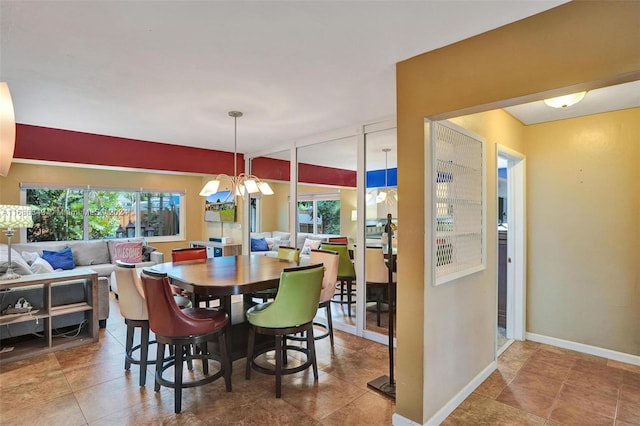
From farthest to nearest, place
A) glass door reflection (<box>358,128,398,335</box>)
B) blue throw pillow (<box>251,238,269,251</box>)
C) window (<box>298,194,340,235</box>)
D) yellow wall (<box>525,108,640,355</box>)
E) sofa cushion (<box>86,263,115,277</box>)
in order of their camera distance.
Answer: blue throw pillow (<box>251,238,269,251</box>), sofa cushion (<box>86,263,115,277</box>), window (<box>298,194,340,235</box>), glass door reflection (<box>358,128,398,335</box>), yellow wall (<box>525,108,640,355</box>)

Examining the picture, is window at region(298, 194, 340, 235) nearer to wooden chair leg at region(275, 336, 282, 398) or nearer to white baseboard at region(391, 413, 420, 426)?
wooden chair leg at region(275, 336, 282, 398)

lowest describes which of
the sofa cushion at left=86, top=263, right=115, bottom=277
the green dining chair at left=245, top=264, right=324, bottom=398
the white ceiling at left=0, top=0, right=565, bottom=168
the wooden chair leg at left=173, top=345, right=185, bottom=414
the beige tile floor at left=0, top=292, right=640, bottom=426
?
the beige tile floor at left=0, top=292, right=640, bottom=426

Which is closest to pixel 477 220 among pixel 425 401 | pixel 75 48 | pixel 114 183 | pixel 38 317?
pixel 425 401

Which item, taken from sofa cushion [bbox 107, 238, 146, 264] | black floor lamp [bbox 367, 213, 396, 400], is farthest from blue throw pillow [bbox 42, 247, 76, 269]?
black floor lamp [bbox 367, 213, 396, 400]

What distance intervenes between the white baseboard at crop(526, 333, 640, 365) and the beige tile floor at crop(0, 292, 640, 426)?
72mm

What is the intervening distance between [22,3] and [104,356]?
9.62 ft

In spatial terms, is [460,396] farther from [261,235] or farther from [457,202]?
[261,235]

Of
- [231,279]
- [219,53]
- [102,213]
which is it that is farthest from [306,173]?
[102,213]

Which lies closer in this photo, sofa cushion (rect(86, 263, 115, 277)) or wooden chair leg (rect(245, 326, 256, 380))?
wooden chair leg (rect(245, 326, 256, 380))

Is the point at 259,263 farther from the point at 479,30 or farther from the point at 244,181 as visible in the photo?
the point at 479,30

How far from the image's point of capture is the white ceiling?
1648 mm

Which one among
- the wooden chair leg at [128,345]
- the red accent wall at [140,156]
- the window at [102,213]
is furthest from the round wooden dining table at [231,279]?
the window at [102,213]

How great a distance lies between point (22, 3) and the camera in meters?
1.58

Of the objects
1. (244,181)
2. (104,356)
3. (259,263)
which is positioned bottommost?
(104,356)
